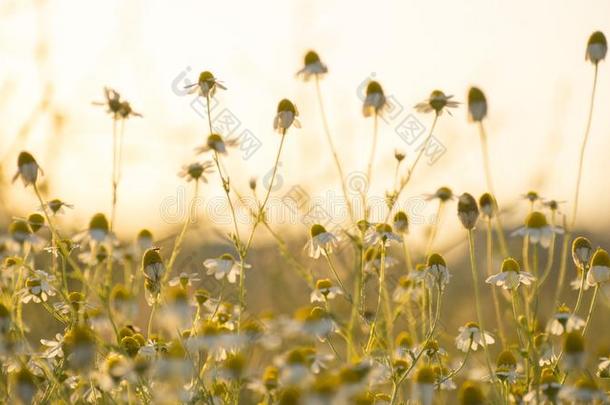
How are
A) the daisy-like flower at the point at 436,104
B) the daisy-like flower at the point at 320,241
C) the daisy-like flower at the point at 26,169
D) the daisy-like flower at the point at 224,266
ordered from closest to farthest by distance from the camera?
the daisy-like flower at the point at 26,169
the daisy-like flower at the point at 436,104
the daisy-like flower at the point at 320,241
the daisy-like flower at the point at 224,266

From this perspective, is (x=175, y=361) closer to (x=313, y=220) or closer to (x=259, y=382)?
(x=259, y=382)

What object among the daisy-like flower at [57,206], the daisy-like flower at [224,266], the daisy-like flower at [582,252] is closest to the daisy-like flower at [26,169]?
the daisy-like flower at [57,206]

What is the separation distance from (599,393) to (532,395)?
0.27 metres

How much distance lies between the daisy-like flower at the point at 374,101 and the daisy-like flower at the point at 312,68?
13.2 inches

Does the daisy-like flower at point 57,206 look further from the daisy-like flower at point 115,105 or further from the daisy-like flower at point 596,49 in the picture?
the daisy-like flower at point 596,49

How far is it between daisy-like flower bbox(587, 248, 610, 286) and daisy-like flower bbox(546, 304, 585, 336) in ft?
0.57

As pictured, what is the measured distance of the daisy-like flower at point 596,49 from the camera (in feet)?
12.7

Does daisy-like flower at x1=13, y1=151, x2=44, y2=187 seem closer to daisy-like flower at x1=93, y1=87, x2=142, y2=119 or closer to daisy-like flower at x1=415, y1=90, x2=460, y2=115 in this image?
daisy-like flower at x1=93, y1=87, x2=142, y2=119

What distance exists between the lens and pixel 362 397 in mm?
2639

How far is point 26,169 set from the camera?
131 inches

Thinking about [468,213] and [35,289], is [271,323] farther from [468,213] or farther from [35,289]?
[35,289]

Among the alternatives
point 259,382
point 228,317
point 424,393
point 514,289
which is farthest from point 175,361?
point 514,289

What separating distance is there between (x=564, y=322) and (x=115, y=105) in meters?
1.91

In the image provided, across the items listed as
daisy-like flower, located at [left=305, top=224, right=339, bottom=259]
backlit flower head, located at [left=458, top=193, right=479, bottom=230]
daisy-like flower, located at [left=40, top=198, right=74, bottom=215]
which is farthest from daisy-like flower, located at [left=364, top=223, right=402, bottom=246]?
daisy-like flower, located at [left=40, top=198, right=74, bottom=215]
